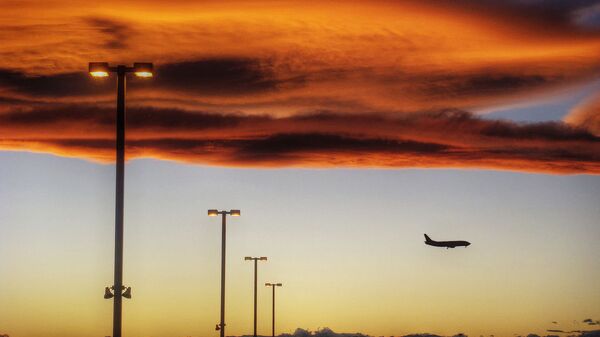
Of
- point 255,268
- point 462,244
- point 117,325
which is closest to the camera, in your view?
point 117,325

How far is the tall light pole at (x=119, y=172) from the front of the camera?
24891mm

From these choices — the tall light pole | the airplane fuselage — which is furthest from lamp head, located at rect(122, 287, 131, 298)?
the airplane fuselage

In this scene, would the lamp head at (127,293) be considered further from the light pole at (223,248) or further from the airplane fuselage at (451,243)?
the airplane fuselage at (451,243)

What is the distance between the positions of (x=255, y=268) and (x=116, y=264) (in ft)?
162

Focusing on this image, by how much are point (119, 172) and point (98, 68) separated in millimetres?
2332

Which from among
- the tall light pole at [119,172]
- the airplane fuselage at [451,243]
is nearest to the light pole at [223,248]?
the tall light pole at [119,172]

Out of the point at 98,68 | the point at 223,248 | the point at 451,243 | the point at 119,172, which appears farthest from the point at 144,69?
the point at 451,243

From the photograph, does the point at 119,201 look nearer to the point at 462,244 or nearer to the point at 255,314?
the point at 255,314


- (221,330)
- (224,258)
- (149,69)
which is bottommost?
(221,330)

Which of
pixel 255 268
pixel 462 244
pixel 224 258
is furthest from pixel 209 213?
pixel 462 244

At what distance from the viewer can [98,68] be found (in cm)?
2555

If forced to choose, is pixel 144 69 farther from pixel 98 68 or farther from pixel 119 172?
pixel 119 172

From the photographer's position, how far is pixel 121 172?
25.7 meters

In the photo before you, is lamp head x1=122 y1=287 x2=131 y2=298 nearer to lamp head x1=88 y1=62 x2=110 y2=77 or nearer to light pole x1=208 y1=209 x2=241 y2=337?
lamp head x1=88 y1=62 x2=110 y2=77
